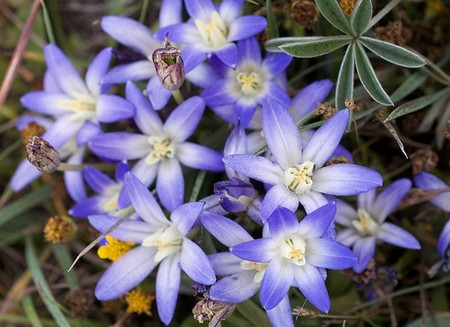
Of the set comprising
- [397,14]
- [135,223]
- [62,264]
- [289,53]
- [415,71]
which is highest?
[397,14]

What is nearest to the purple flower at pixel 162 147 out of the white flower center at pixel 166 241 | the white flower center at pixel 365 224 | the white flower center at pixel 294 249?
the white flower center at pixel 166 241

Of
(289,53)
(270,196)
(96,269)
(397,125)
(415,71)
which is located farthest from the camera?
(96,269)

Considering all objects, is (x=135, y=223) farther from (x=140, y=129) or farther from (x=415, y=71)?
(x=415, y=71)

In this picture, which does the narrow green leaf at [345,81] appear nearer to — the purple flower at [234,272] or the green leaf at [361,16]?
the green leaf at [361,16]

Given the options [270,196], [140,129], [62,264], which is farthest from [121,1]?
[270,196]

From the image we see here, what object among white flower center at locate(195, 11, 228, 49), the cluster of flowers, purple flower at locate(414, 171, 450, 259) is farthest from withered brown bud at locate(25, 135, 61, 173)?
purple flower at locate(414, 171, 450, 259)

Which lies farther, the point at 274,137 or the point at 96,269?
the point at 96,269

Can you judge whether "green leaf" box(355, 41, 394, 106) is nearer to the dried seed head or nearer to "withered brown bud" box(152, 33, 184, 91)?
"withered brown bud" box(152, 33, 184, 91)
